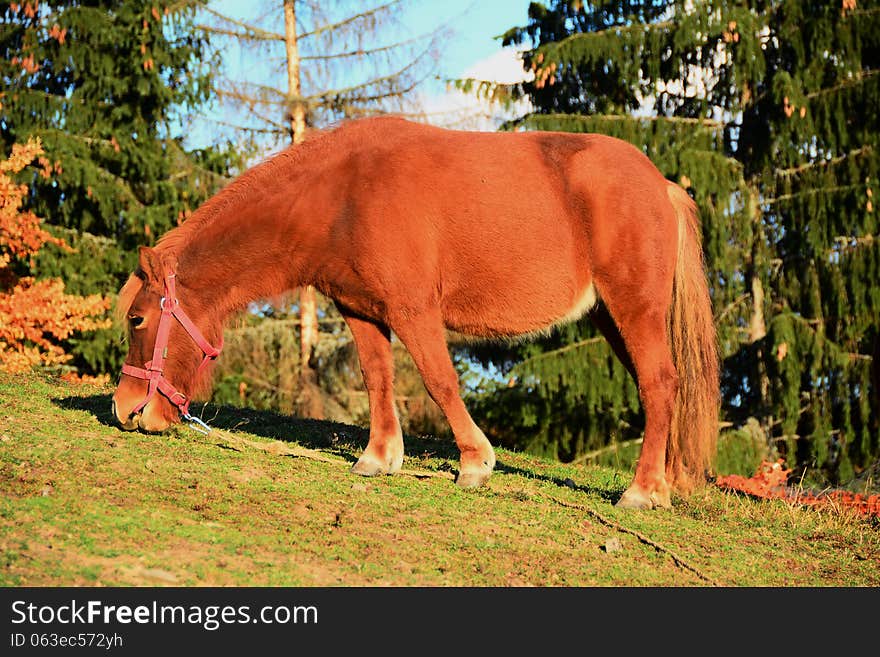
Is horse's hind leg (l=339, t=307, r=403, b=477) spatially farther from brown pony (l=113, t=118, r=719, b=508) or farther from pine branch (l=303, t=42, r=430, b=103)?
pine branch (l=303, t=42, r=430, b=103)

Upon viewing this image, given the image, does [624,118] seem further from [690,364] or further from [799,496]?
[690,364]

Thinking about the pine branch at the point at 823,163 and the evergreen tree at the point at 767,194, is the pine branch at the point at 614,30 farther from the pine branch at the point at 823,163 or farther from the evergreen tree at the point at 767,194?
the pine branch at the point at 823,163

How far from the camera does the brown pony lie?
693 centimetres

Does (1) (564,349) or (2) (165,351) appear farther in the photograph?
(1) (564,349)

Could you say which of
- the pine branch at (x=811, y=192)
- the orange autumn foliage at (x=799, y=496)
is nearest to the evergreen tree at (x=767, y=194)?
the pine branch at (x=811, y=192)

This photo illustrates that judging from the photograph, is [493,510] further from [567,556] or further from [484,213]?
[484,213]

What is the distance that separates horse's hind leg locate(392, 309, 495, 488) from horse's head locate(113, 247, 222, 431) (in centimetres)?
164

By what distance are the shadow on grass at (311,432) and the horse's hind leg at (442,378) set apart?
717 millimetres

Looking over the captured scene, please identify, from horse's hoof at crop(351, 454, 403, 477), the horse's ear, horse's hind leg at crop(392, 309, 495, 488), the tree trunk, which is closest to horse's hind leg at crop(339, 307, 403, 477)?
horse's hoof at crop(351, 454, 403, 477)

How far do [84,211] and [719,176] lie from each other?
38.1ft

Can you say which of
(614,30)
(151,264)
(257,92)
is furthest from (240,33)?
(151,264)

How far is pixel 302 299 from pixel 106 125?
498 centimetres

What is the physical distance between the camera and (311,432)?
9.25 metres

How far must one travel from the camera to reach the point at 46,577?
4312mm
